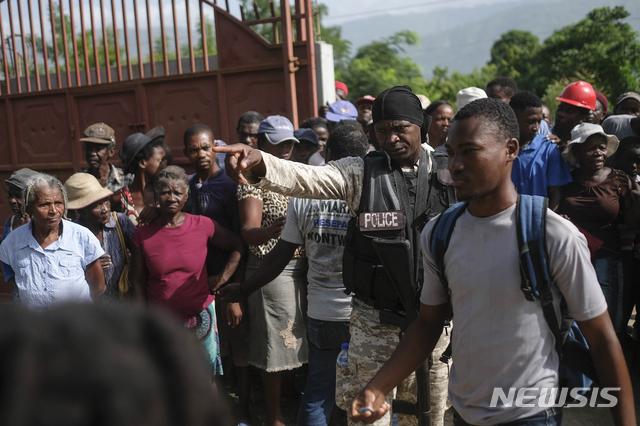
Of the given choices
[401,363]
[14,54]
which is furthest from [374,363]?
[14,54]

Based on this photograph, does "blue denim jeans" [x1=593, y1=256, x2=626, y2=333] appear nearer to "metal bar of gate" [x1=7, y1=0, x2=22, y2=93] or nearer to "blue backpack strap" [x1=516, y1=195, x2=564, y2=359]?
"blue backpack strap" [x1=516, y1=195, x2=564, y2=359]

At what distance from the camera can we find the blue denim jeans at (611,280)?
4242 millimetres

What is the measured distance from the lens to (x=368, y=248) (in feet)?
8.93

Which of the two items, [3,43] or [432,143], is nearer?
[432,143]

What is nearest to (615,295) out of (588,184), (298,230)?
(588,184)

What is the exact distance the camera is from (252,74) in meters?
5.98

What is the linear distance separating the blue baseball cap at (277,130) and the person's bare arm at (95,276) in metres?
1.59

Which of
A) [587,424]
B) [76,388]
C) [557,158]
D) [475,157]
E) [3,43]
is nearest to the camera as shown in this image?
[76,388]

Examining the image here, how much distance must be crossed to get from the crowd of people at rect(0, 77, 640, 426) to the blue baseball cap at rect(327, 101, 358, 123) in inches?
18.1

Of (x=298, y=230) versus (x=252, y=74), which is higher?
(x=252, y=74)

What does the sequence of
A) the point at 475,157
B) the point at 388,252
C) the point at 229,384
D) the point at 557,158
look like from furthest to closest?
the point at 229,384 → the point at 557,158 → the point at 388,252 → the point at 475,157

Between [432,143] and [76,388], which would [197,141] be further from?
[76,388]

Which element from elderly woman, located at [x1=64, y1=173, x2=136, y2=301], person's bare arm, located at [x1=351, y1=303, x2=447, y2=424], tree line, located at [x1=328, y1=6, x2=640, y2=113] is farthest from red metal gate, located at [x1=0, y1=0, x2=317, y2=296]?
tree line, located at [x1=328, y1=6, x2=640, y2=113]

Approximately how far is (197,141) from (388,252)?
2384mm
